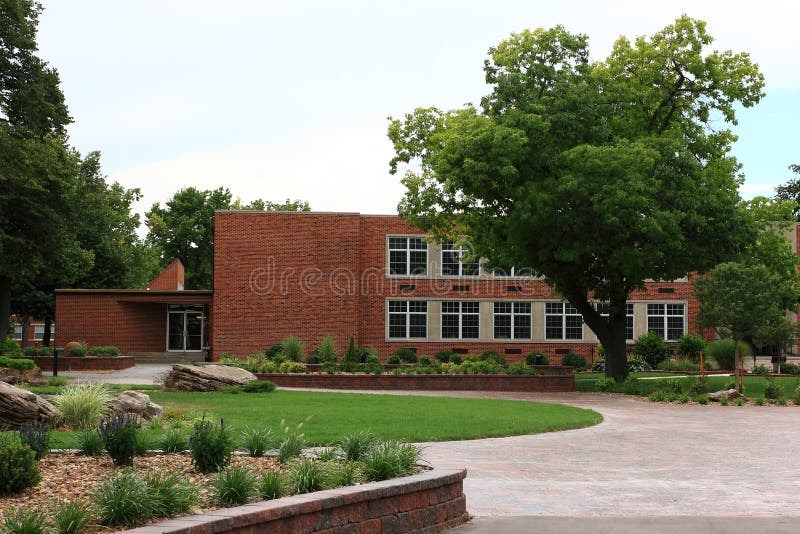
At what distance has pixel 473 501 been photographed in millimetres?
9984

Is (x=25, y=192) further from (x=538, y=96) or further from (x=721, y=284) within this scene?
(x=721, y=284)

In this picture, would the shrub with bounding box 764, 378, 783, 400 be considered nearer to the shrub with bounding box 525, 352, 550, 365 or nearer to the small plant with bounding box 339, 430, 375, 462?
the shrub with bounding box 525, 352, 550, 365

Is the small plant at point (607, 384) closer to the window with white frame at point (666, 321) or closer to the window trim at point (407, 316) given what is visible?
the window trim at point (407, 316)

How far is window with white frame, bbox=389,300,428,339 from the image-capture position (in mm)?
44531

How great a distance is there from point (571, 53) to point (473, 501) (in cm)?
2303

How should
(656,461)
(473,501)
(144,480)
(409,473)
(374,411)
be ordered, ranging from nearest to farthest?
1. (144,480)
2. (409,473)
3. (473,501)
4. (656,461)
5. (374,411)

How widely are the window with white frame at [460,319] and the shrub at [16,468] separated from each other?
1470 inches

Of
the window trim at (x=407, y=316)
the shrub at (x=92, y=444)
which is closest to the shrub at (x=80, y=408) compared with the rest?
the shrub at (x=92, y=444)

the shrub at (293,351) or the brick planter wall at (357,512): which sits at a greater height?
the shrub at (293,351)

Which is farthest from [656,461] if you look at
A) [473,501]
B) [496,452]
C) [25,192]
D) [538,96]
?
[25,192]

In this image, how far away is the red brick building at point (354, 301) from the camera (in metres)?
43.2

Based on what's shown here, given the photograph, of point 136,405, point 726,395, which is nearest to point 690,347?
point 726,395

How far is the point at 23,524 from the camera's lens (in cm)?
605

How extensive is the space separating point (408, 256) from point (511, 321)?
229 inches
